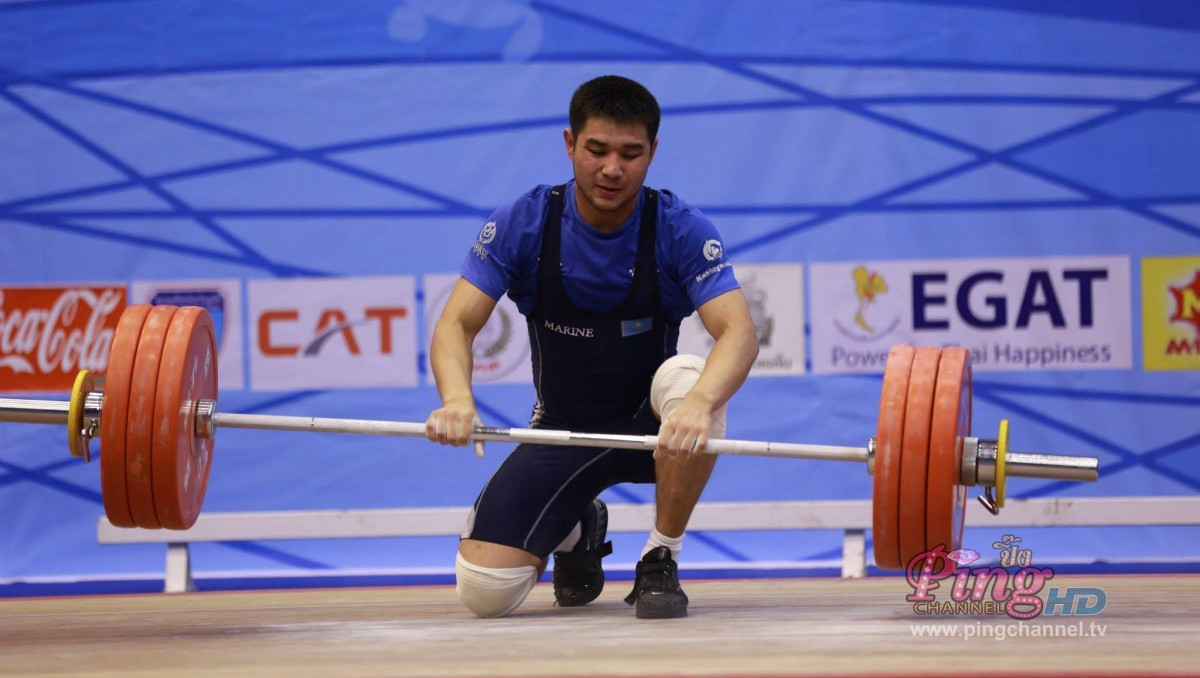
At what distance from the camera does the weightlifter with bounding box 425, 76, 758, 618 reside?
2.60 meters

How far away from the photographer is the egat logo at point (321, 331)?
4035 mm

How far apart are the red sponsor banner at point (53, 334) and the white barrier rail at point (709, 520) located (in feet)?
1.68

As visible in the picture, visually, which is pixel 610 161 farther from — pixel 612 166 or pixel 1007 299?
pixel 1007 299

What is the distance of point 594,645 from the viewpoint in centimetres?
209

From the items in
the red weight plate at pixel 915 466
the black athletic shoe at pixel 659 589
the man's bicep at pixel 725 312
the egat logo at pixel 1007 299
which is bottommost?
the black athletic shoe at pixel 659 589

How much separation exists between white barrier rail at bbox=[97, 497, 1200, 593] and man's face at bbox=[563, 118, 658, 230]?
140 centimetres

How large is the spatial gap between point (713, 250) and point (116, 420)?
1176mm

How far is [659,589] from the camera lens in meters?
2.53

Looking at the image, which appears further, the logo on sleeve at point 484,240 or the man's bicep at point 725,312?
the logo on sleeve at point 484,240

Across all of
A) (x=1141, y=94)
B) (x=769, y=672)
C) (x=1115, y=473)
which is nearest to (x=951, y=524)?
(x=769, y=672)

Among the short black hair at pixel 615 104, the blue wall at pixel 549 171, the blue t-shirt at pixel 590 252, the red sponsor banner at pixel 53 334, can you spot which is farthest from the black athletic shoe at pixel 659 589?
the red sponsor banner at pixel 53 334

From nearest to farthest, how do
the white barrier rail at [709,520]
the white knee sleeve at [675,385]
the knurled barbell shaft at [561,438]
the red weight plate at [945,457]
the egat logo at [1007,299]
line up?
the red weight plate at [945,457] → the knurled barbell shaft at [561,438] → the white knee sleeve at [675,385] → the white barrier rail at [709,520] → the egat logo at [1007,299]

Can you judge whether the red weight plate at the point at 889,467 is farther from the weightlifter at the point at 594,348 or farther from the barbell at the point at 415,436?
the weightlifter at the point at 594,348

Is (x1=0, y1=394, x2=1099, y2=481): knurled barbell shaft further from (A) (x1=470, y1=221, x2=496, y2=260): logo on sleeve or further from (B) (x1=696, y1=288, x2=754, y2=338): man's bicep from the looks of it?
(A) (x1=470, y1=221, x2=496, y2=260): logo on sleeve
